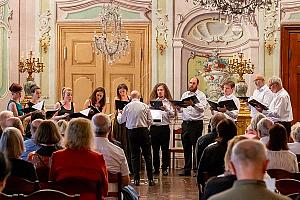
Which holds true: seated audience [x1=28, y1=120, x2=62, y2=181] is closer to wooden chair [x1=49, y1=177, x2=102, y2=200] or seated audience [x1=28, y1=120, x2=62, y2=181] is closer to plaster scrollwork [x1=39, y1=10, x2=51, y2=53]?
wooden chair [x1=49, y1=177, x2=102, y2=200]

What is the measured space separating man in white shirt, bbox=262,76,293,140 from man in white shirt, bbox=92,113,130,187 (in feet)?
13.3

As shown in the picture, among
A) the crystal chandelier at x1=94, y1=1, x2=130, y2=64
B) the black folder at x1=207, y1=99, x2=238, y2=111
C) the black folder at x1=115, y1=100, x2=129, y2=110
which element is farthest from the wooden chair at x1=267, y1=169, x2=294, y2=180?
Answer: the crystal chandelier at x1=94, y1=1, x2=130, y2=64

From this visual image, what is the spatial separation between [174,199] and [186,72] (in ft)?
15.0

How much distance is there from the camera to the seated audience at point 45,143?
5781 millimetres

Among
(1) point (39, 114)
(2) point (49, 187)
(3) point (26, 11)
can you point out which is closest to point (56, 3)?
(3) point (26, 11)

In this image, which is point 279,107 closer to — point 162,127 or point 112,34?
point 162,127

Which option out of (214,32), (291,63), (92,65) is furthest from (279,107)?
(92,65)

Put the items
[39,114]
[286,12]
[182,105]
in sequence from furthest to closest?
[286,12]
[182,105]
[39,114]

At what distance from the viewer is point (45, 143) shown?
19.2 ft

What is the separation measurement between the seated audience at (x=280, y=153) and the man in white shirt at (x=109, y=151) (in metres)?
1.21

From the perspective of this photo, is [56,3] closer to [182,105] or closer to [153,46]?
[153,46]

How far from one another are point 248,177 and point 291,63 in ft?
31.1

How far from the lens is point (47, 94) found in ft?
41.9

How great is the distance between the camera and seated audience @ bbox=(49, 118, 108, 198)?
5.20 metres
